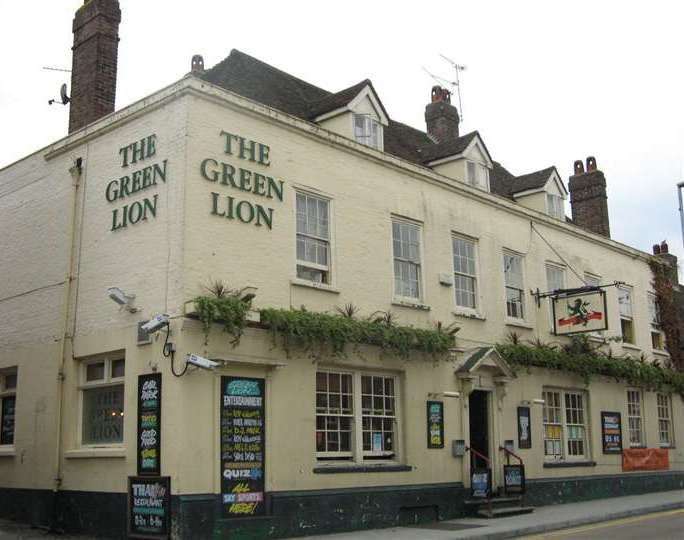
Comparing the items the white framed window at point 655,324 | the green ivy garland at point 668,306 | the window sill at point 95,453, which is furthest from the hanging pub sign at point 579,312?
the window sill at point 95,453

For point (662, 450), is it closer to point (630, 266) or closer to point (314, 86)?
point (630, 266)

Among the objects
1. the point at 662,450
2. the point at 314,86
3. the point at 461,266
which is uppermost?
the point at 314,86

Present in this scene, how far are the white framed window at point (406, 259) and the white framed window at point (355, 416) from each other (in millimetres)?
1996

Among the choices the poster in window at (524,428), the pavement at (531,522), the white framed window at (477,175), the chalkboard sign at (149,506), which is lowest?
the pavement at (531,522)

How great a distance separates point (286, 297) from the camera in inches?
583

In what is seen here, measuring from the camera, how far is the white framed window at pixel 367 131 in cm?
1797

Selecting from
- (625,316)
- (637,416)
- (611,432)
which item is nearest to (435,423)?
(611,432)

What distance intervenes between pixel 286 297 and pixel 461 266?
589 cm

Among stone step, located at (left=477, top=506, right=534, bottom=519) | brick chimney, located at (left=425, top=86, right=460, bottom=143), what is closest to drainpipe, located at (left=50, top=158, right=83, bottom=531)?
stone step, located at (left=477, top=506, right=534, bottom=519)

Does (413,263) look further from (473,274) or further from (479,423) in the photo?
(479,423)

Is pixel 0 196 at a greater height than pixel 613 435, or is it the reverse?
pixel 0 196

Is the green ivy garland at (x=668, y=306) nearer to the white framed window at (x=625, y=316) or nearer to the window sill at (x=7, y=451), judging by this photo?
→ the white framed window at (x=625, y=316)

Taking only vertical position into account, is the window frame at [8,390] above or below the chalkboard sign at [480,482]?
above

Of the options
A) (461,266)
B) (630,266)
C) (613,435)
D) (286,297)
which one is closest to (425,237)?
(461,266)
